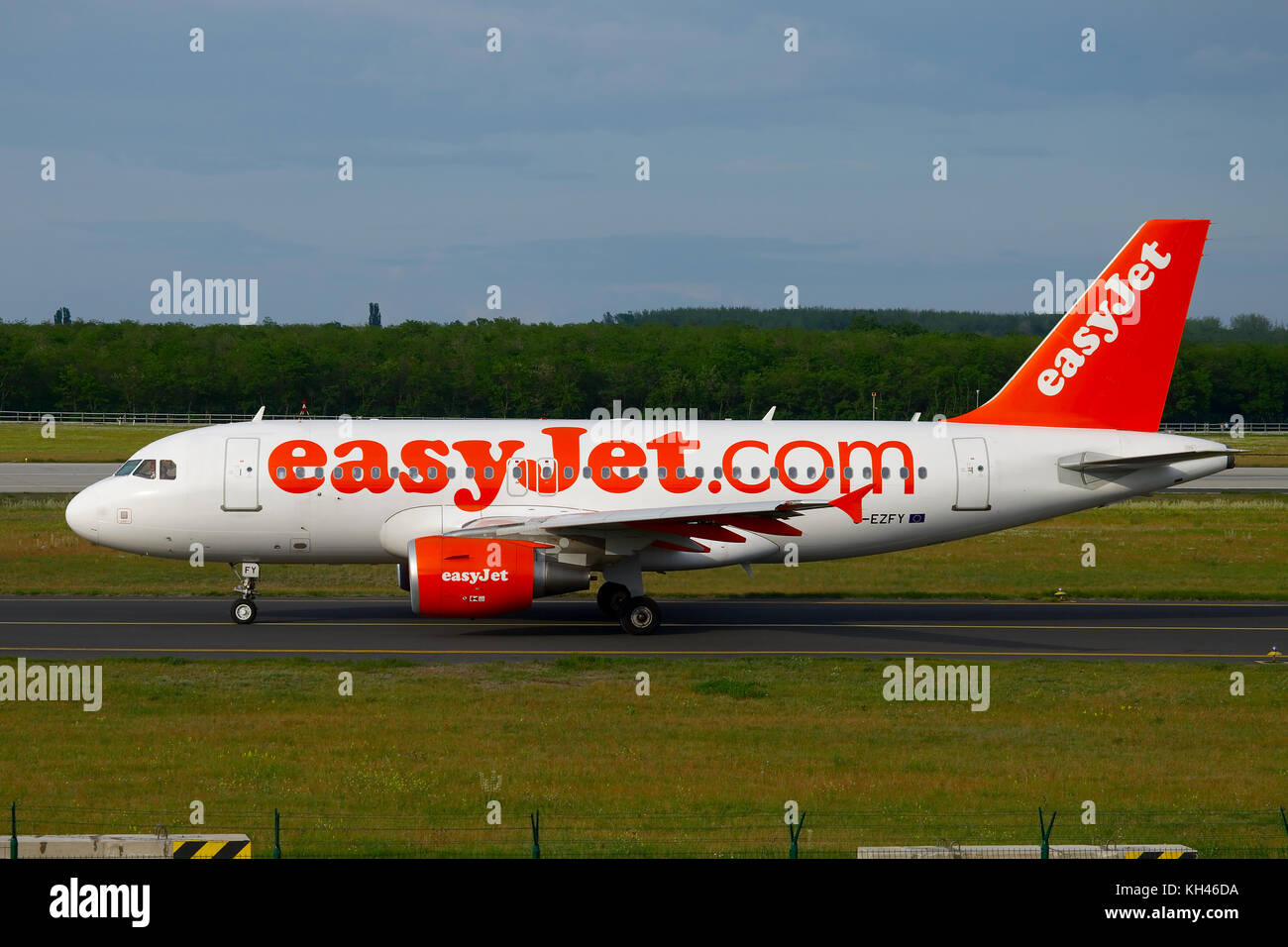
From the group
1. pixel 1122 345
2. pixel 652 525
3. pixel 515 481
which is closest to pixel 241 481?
pixel 515 481

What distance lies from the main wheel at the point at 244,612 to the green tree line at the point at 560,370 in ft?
256

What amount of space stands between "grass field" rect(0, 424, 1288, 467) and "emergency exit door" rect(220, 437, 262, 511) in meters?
57.8

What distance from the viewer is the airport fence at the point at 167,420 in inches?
4710

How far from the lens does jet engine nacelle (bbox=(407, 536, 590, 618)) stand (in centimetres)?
2852

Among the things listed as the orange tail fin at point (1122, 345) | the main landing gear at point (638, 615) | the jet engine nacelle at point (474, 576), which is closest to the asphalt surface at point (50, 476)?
the jet engine nacelle at point (474, 576)

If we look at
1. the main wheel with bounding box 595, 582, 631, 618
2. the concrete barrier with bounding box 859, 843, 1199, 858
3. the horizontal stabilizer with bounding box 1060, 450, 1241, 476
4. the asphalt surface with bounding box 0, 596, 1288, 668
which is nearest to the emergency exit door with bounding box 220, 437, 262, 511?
the asphalt surface with bounding box 0, 596, 1288, 668

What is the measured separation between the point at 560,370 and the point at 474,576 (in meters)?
86.3

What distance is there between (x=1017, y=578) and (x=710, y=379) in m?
71.6

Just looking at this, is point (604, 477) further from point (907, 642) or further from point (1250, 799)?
point (1250, 799)

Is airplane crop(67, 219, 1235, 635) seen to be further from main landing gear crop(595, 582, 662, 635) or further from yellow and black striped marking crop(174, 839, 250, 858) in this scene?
yellow and black striped marking crop(174, 839, 250, 858)

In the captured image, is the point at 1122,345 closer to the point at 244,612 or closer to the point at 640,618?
the point at 640,618

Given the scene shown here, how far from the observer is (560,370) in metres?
114
